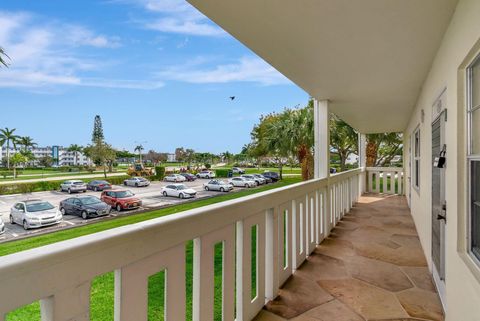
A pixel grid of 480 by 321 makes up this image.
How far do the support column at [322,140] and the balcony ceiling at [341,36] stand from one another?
0.76 m

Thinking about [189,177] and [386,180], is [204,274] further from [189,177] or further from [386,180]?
[386,180]

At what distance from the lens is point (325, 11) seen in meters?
1.83

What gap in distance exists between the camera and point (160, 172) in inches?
51.5

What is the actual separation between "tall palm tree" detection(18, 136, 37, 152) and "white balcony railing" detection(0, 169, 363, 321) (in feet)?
1.08

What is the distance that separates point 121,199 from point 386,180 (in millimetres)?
10228

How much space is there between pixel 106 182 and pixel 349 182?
624cm

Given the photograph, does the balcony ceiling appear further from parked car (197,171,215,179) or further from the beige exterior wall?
parked car (197,171,215,179)

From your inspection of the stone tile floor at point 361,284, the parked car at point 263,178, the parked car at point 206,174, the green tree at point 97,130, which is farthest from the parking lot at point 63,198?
the stone tile floor at point 361,284

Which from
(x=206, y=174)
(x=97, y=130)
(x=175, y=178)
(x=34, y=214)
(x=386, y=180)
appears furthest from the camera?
(x=386, y=180)

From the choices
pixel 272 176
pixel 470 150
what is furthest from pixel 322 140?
pixel 470 150

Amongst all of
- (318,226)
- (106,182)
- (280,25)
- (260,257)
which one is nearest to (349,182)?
(318,226)

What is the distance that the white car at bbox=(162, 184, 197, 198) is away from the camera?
4.20 ft

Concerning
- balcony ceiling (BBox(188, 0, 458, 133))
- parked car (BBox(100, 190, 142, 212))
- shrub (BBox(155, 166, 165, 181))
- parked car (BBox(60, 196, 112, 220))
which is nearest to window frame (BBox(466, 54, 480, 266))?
balcony ceiling (BBox(188, 0, 458, 133))

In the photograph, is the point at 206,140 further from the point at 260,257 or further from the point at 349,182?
the point at 349,182
